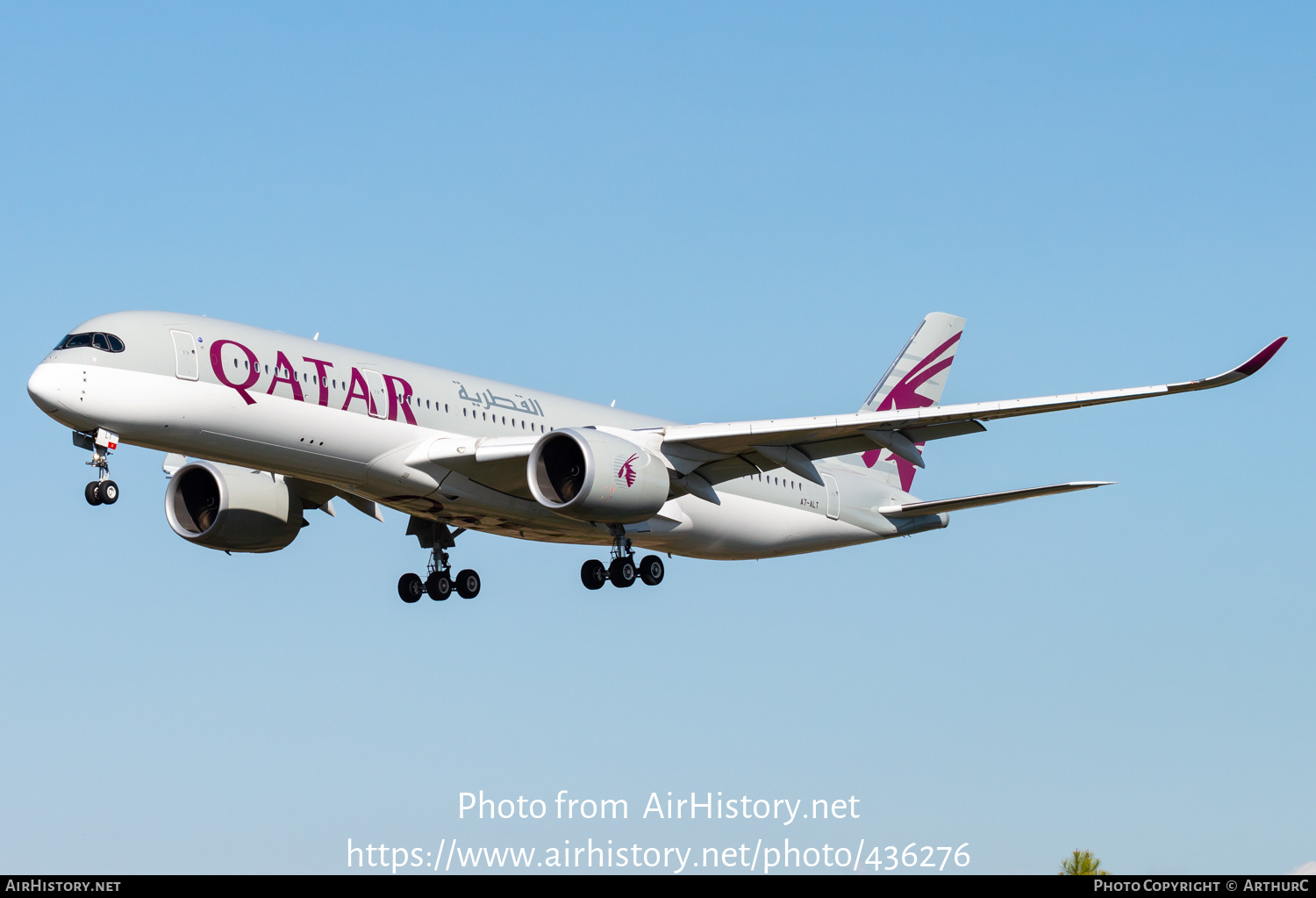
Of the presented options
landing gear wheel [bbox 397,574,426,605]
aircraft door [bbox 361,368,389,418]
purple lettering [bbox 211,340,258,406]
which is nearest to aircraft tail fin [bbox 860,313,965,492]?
landing gear wheel [bbox 397,574,426,605]

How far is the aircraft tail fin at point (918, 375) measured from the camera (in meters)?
42.7

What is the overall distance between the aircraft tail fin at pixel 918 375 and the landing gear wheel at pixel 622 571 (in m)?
10.1

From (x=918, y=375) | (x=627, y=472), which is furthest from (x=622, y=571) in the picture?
(x=918, y=375)

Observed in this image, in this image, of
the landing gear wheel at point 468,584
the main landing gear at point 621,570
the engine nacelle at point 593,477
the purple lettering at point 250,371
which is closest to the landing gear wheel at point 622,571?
the main landing gear at point 621,570

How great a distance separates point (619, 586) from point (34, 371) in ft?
41.9

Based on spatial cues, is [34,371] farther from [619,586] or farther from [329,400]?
[619,586]

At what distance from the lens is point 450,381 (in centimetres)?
3328

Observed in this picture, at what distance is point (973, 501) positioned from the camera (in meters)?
36.3

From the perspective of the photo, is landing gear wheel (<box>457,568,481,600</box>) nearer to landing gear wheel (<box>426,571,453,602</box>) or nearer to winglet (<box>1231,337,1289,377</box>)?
landing gear wheel (<box>426,571,453,602</box>)

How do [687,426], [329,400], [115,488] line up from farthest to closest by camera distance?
[687,426] < [329,400] < [115,488]

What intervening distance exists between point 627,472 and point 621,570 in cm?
352

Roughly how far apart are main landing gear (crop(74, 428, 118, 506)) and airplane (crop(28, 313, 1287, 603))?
3 cm
